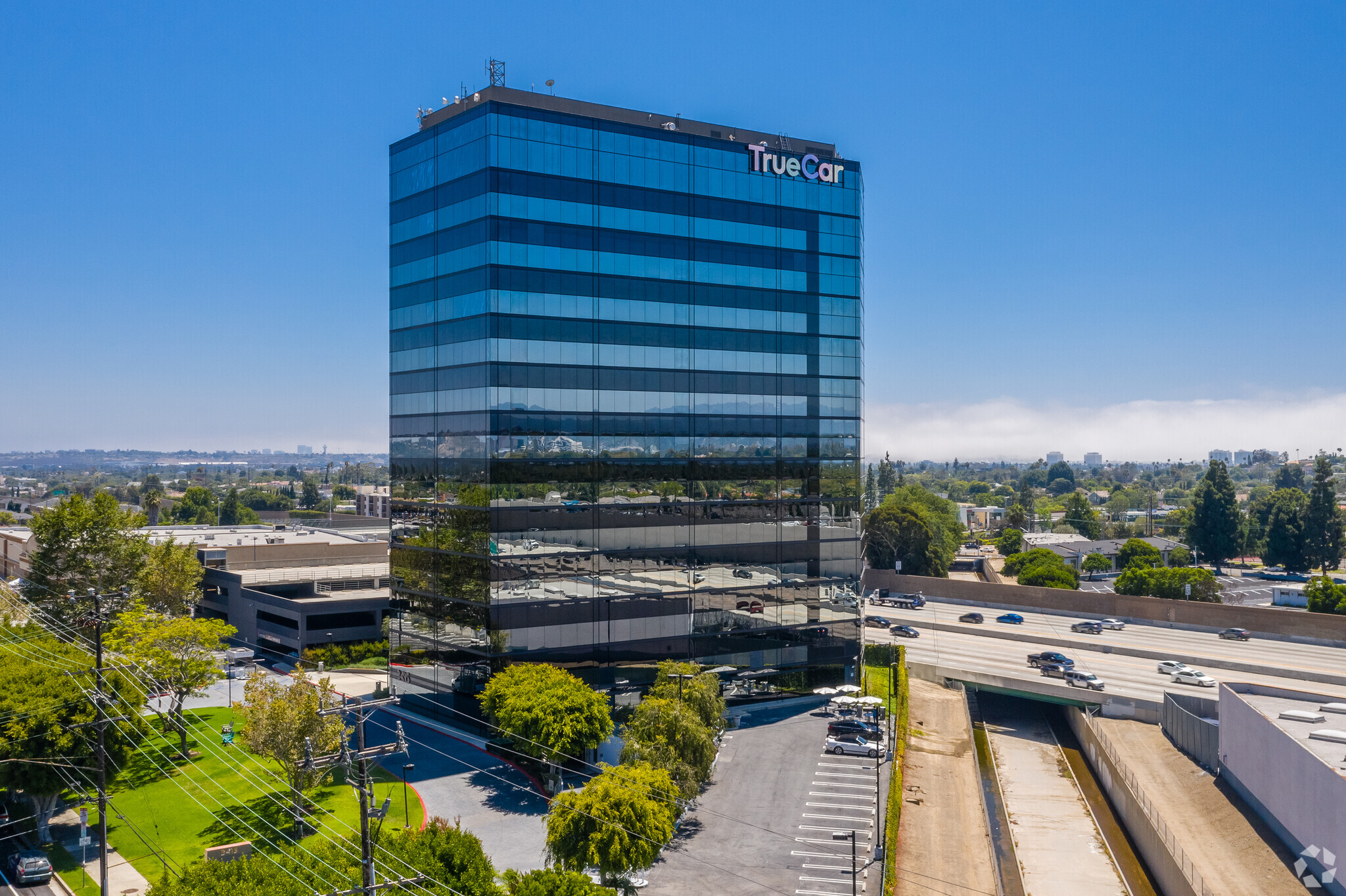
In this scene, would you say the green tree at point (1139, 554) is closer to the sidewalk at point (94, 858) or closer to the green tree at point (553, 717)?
the green tree at point (553, 717)

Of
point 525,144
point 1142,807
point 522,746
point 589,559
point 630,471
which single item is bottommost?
point 1142,807

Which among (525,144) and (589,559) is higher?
(525,144)

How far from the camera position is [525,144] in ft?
212

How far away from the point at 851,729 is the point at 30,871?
173 feet

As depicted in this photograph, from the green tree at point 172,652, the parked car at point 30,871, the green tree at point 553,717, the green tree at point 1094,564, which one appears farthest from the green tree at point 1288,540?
the parked car at point 30,871

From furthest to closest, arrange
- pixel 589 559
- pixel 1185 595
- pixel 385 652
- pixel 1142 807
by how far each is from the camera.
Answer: pixel 1185 595
pixel 385 652
pixel 589 559
pixel 1142 807

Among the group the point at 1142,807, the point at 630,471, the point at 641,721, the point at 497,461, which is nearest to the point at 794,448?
the point at 630,471

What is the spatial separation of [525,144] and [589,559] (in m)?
31.7

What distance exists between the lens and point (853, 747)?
6600 centimetres

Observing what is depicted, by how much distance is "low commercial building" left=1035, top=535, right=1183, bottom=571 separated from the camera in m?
166

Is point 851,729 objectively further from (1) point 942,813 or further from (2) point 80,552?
(2) point 80,552

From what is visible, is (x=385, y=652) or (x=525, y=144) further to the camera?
(x=385, y=652)

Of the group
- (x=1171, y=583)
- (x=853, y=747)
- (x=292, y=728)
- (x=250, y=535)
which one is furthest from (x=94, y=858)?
(x=1171, y=583)

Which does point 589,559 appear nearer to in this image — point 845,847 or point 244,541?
point 845,847
